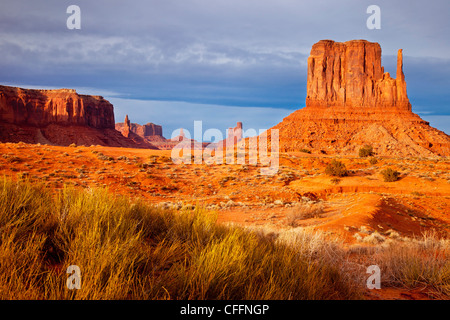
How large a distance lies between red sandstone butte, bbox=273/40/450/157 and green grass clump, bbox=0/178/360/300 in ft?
227

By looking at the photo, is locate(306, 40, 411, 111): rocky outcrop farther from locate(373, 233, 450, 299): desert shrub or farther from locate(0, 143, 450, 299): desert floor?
locate(373, 233, 450, 299): desert shrub

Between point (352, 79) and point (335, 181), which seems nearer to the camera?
point (335, 181)

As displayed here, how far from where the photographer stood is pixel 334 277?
153 inches

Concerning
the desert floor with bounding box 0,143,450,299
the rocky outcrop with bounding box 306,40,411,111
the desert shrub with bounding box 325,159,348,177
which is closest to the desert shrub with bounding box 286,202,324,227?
the desert floor with bounding box 0,143,450,299

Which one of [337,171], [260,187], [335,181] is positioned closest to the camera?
[260,187]

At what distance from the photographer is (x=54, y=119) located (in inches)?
3750

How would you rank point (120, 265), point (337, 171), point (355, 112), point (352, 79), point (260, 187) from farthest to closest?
Answer: point (352, 79)
point (355, 112)
point (337, 171)
point (260, 187)
point (120, 265)

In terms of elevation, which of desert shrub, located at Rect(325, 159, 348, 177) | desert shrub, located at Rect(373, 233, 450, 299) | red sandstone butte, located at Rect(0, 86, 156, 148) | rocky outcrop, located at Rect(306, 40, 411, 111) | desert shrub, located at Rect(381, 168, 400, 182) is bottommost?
desert shrub, located at Rect(373, 233, 450, 299)

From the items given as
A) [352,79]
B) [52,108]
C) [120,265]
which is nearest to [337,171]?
[120,265]

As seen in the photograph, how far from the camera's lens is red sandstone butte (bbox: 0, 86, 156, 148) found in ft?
281

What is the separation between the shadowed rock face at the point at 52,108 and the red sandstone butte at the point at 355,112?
66.8 m

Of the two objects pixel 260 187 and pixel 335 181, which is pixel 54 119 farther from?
pixel 335 181

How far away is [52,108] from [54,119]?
4.31 meters

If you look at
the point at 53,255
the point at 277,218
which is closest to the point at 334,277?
the point at 53,255
